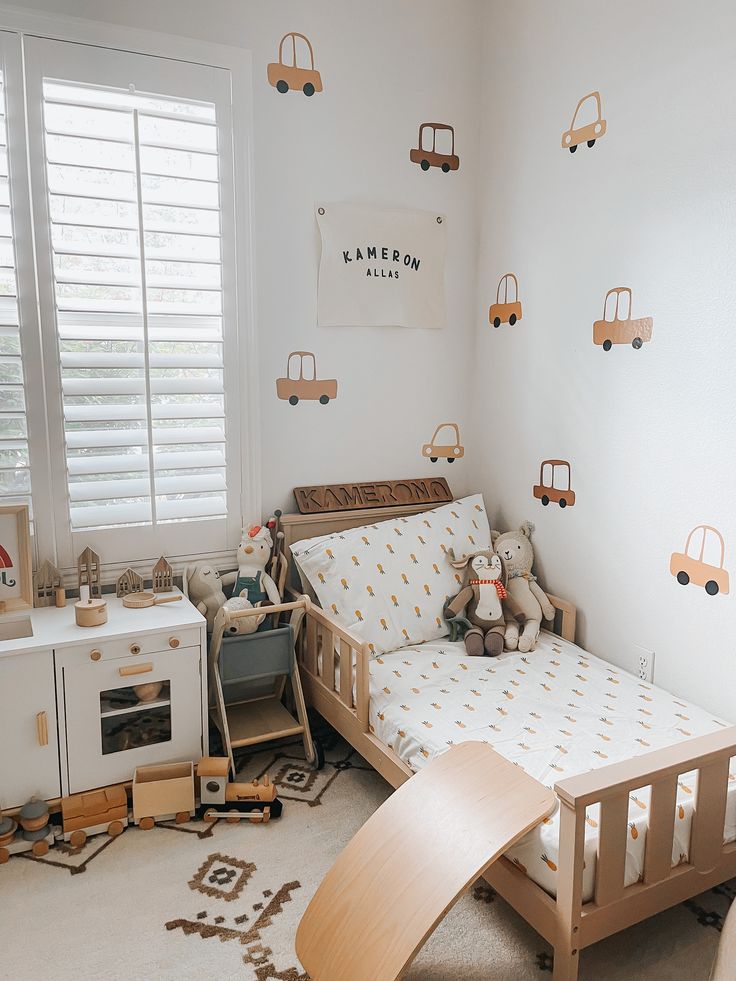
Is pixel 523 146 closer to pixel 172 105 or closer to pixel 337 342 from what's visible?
pixel 337 342

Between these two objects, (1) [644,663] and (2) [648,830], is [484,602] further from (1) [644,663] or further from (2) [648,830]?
(2) [648,830]

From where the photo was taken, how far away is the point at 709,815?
1.79m

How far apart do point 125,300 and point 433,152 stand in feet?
4.44

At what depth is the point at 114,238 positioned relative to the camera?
96.2 inches

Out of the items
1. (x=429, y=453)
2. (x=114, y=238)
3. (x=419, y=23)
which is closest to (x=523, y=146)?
(x=419, y=23)

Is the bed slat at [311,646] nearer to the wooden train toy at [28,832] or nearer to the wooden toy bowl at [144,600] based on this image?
the wooden toy bowl at [144,600]

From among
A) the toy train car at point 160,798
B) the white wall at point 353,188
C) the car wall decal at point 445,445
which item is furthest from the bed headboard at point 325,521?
the toy train car at point 160,798

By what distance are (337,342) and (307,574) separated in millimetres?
878

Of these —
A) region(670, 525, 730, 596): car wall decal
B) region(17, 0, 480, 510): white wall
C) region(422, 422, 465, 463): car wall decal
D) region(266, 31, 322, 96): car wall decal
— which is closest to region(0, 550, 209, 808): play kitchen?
region(17, 0, 480, 510): white wall

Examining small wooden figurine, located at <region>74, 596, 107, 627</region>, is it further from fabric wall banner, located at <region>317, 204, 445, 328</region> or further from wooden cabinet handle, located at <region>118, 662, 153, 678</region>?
fabric wall banner, located at <region>317, 204, 445, 328</region>

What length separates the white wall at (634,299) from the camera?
7.13 ft

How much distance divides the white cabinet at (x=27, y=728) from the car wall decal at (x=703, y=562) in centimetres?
186

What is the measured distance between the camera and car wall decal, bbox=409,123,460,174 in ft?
9.71

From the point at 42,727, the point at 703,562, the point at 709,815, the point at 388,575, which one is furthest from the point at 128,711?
the point at 703,562
